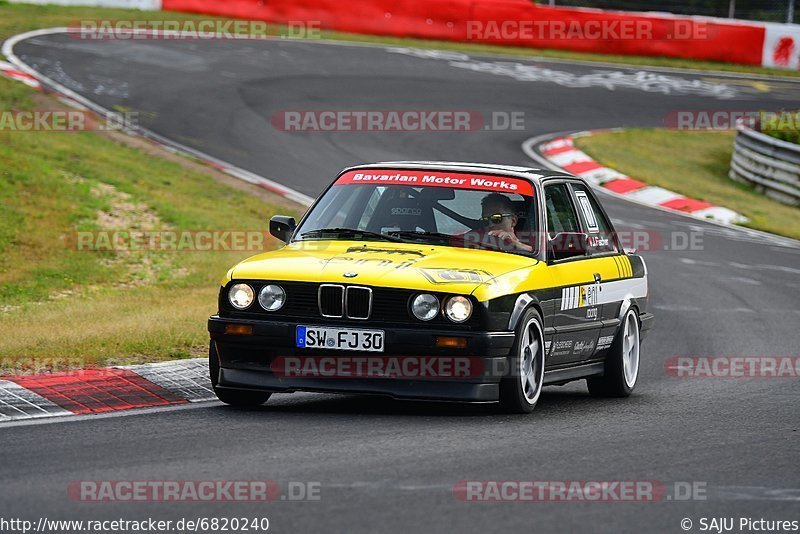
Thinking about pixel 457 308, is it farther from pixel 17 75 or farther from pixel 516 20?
pixel 516 20

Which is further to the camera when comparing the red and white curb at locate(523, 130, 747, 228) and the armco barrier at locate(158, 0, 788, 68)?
the armco barrier at locate(158, 0, 788, 68)

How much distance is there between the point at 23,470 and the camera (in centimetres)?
568

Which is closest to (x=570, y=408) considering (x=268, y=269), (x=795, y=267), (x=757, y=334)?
(x=268, y=269)

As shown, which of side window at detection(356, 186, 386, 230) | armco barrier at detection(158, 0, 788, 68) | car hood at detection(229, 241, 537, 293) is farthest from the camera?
armco barrier at detection(158, 0, 788, 68)

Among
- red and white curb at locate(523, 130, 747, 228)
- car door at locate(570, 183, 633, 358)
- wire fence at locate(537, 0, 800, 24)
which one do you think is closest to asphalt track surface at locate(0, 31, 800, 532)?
car door at locate(570, 183, 633, 358)

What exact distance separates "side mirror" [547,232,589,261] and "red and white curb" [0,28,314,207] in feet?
30.0

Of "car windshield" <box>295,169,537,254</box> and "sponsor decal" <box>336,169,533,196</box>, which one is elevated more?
"sponsor decal" <box>336,169,533,196</box>

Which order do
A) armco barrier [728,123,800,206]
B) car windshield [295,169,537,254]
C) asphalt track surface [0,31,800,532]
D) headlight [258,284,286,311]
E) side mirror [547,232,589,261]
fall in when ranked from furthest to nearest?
armco barrier [728,123,800,206] < side mirror [547,232,589,261] < car windshield [295,169,537,254] < headlight [258,284,286,311] < asphalt track surface [0,31,800,532]

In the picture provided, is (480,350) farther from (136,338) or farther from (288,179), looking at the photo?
(288,179)

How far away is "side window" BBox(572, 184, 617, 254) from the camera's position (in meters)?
9.28

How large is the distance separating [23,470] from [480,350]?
2595mm

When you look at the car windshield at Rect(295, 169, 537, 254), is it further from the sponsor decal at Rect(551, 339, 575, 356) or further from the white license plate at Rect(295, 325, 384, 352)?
the white license plate at Rect(295, 325, 384, 352)

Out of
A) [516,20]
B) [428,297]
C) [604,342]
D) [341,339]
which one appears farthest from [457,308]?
[516,20]

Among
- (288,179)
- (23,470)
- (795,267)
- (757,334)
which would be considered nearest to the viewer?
(23,470)
